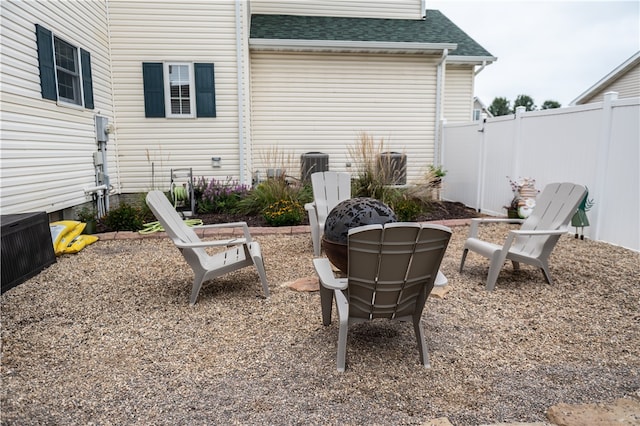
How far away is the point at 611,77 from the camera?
14406 mm

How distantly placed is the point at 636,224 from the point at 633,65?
11.9 meters

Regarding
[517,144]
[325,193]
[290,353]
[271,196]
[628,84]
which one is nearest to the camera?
[290,353]

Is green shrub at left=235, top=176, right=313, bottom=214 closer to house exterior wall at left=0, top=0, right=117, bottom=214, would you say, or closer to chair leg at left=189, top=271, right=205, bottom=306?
house exterior wall at left=0, top=0, right=117, bottom=214

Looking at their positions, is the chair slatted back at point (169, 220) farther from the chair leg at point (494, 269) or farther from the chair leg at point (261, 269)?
the chair leg at point (494, 269)

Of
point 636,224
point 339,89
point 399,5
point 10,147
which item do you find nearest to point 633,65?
point 399,5

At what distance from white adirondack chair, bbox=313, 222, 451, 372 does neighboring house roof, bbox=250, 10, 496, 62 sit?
7.71 metres

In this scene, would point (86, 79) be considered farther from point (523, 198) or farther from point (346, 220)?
point (523, 198)

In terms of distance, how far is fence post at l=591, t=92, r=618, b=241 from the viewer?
5.16 meters

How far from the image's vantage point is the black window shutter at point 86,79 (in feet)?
22.6

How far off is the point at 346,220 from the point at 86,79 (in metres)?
6.08

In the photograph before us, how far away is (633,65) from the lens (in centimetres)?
1352

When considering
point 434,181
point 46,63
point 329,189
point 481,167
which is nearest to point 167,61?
point 46,63

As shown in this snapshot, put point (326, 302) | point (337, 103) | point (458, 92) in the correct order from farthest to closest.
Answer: point (458, 92) < point (337, 103) < point (326, 302)

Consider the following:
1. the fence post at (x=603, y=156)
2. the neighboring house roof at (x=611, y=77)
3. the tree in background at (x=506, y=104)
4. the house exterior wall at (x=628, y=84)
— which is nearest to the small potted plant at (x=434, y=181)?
the fence post at (x=603, y=156)
